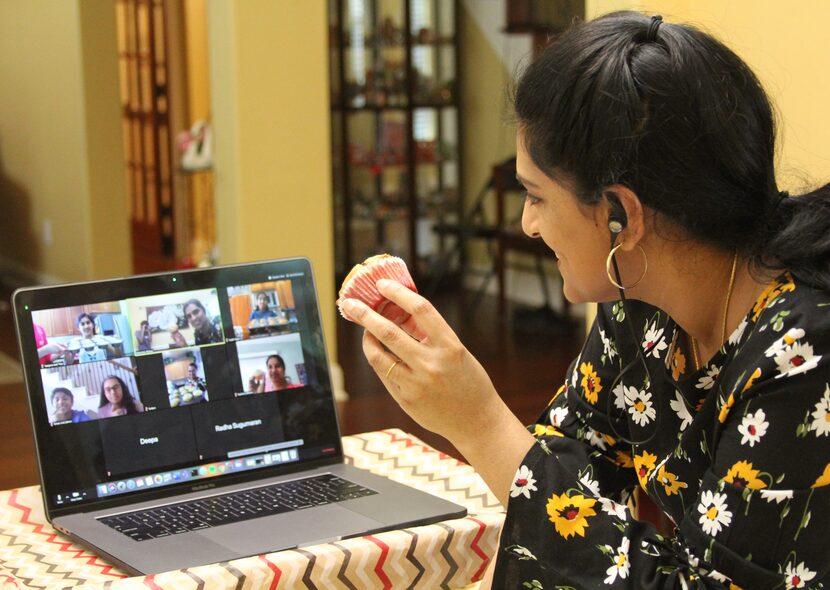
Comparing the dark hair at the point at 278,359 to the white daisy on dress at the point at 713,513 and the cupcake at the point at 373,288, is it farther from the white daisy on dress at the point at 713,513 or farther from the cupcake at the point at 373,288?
the white daisy on dress at the point at 713,513

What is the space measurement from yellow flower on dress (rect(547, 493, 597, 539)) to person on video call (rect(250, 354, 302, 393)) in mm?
547

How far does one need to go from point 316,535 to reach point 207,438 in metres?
0.27

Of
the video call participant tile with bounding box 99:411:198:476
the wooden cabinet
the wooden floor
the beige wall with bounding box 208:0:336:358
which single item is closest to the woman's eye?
the video call participant tile with bounding box 99:411:198:476

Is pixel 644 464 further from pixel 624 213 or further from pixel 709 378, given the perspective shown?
pixel 624 213

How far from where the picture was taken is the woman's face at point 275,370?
167cm

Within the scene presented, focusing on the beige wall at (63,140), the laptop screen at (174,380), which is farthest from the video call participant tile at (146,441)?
the beige wall at (63,140)

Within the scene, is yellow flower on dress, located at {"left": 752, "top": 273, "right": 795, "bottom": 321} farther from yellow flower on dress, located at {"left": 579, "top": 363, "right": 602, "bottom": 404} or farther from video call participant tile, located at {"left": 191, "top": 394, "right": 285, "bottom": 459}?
video call participant tile, located at {"left": 191, "top": 394, "right": 285, "bottom": 459}

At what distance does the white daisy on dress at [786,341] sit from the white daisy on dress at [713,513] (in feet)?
0.49

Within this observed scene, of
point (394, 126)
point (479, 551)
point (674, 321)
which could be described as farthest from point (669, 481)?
point (394, 126)

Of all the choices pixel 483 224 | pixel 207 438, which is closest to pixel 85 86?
pixel 483 224

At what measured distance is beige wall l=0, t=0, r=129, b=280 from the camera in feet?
21.4

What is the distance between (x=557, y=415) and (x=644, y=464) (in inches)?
6.5

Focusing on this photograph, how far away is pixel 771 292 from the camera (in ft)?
4.02

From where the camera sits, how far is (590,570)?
3.97ft
